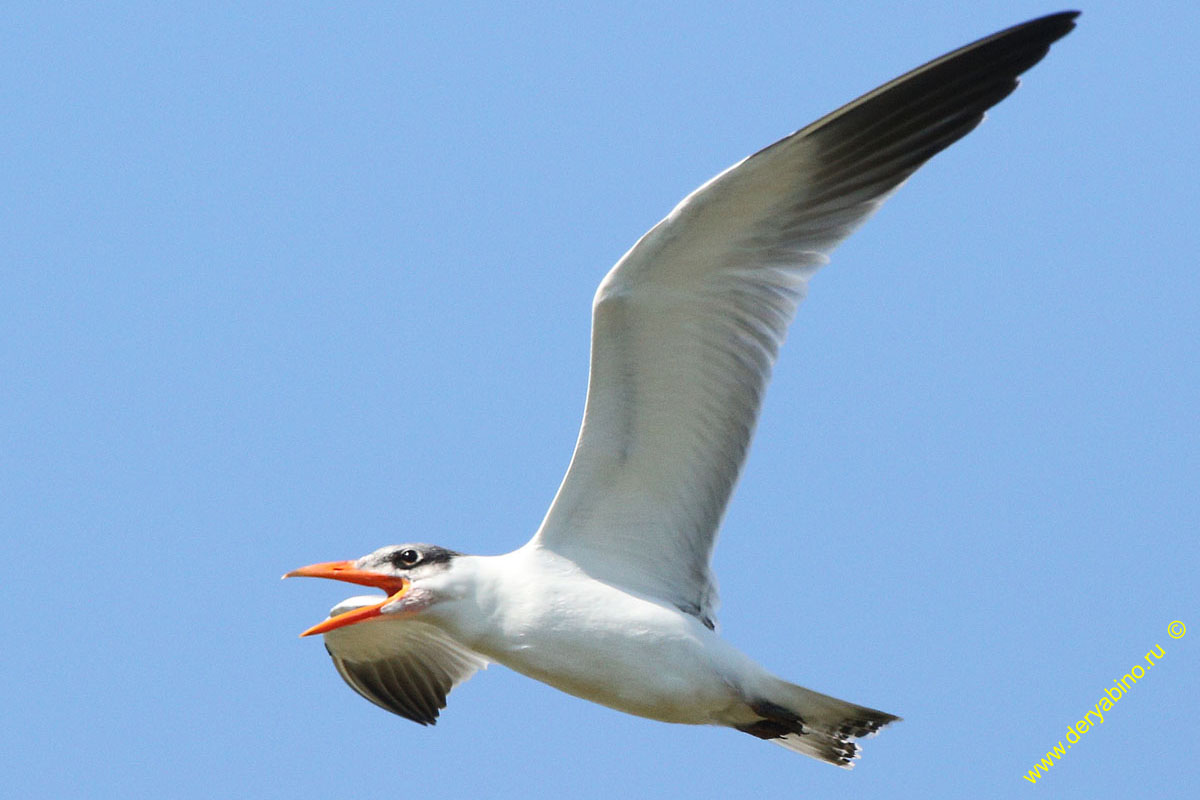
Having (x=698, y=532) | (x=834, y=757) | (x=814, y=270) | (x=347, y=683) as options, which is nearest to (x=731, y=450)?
(x=698, y=532)

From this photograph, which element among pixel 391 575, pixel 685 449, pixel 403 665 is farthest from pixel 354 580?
pixel 685 449

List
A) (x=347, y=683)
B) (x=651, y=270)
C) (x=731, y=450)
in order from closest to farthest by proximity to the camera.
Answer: (x=651, y=270)
(x=731, y=450)
(x=347, y=683)

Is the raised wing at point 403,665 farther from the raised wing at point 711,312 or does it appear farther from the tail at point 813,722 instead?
the tail at point 813,722

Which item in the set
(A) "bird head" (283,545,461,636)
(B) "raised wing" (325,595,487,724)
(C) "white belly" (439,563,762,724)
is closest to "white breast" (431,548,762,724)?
(C) "white belly" (439,563,762,724)

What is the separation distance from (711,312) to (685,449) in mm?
772

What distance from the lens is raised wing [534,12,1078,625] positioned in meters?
8.28

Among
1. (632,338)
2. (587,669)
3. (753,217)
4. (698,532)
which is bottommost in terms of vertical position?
(587,669)

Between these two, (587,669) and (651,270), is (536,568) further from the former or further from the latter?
(651,270)

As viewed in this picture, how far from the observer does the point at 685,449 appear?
29.1 ft

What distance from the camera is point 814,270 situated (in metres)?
8.55

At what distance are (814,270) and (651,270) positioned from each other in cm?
85

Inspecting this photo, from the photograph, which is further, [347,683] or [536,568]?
[347,683]

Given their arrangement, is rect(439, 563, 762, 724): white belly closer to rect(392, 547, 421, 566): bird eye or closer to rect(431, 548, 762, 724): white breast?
rect(431, 548, 762, 724): white breast

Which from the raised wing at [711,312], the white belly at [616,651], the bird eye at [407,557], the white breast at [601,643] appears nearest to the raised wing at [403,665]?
the bird eye at [407,557]
